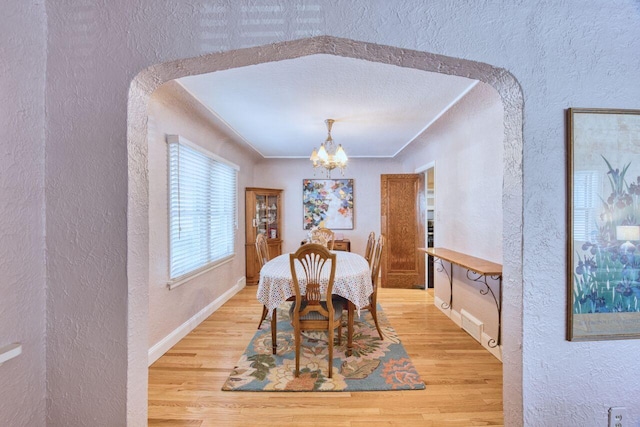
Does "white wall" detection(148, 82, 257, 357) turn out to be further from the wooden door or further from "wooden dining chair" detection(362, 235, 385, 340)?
the wooden door

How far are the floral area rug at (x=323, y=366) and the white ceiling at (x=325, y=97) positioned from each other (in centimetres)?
237

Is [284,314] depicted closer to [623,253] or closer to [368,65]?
[368,65]

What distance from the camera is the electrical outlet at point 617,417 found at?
3.80 ft

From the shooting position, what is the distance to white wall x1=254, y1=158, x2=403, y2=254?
18.5 feet

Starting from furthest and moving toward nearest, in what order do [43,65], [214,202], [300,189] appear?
1. [300,189]
2. [214,202]
3. [43,65]

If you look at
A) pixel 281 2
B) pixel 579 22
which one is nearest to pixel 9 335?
pixel 281 2

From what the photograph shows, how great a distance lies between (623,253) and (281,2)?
1.76 meters

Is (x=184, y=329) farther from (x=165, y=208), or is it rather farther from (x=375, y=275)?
(x=375, y=275)

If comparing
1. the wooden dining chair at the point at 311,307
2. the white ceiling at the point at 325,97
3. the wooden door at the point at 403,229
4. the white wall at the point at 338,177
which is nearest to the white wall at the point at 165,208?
the white ceiling at the point at 325,97

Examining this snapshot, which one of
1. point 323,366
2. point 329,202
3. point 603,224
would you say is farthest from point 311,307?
point 329,202

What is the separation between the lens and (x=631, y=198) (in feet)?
3.85

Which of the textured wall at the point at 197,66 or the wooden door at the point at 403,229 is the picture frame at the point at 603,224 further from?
the wooden door at the point at 403,229

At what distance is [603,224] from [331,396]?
73.1 inches

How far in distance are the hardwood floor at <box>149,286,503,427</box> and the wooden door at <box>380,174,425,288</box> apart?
6.34 ft
